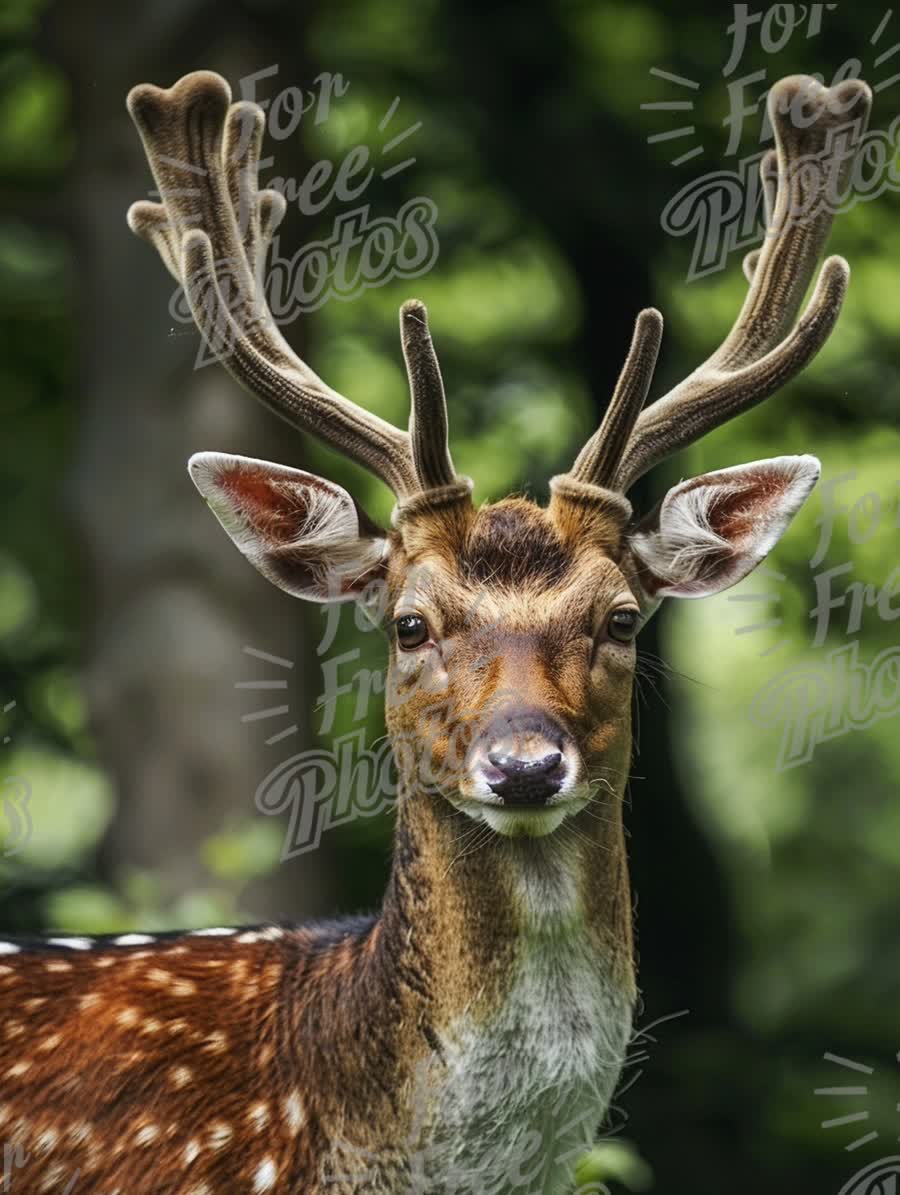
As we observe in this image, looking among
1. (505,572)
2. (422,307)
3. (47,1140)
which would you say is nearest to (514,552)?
(505,572)

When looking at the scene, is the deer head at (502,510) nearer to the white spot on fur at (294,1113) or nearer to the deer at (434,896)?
the deer at (434,896)

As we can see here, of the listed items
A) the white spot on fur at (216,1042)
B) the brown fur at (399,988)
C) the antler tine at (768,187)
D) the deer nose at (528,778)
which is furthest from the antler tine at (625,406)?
the white spot on fur at (216,1042)

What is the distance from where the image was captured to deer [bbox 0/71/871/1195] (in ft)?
15.3

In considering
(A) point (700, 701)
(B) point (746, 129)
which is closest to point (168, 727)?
(B) point (746, 129)

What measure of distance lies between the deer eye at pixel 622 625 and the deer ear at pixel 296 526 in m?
0.65

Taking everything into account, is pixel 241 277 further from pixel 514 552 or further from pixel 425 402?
pixel 514 552

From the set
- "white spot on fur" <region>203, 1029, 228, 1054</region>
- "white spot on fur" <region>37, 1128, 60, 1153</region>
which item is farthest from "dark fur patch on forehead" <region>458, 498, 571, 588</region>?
"white spot on fur" <region>37, 1128, 60, 1153</region>

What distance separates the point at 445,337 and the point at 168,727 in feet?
11.4

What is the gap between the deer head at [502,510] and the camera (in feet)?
15.3

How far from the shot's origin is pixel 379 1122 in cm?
474

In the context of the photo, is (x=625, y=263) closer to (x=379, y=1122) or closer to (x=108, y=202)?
(x=108, y=202)

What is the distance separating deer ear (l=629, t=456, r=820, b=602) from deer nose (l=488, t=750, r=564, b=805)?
95 centimetres

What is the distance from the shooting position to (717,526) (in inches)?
207

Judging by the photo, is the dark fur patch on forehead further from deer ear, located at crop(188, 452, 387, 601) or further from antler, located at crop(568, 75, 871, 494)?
deer ear, located at crop(188, 452, 387, 601)
